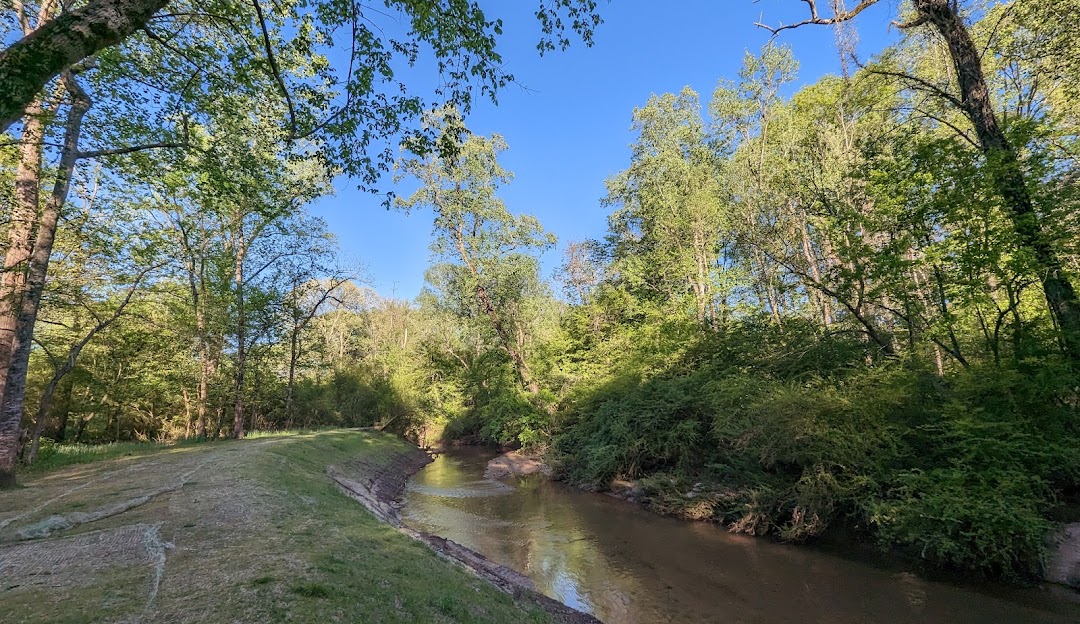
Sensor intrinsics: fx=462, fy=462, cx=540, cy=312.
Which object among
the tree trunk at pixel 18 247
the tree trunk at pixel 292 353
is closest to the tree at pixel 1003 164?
the tree trunk at pixel 18 247

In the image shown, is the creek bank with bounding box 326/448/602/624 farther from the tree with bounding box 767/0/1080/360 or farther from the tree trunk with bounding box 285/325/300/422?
the tree with bounding box 767/0/1080/360

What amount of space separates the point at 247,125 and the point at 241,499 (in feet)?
25.1

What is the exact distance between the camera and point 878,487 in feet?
32.5

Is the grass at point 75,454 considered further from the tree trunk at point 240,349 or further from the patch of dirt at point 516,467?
the patch of dirt at point 516,467

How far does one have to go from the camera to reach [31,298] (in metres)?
10.0

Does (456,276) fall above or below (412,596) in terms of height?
above

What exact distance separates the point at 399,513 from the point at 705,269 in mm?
19148

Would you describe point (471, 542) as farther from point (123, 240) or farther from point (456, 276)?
point (456, 276)

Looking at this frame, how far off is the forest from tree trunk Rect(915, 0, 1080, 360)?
0.15 feet

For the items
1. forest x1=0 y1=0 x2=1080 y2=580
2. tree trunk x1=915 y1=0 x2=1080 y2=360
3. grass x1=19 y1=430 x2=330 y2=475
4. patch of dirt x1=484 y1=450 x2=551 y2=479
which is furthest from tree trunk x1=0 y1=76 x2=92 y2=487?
patch of dirt x1=484 y1=450 x2=551 y2=479

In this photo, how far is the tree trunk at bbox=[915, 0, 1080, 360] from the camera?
311 inches

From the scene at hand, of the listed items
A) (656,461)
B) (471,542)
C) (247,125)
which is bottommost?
(471,542)

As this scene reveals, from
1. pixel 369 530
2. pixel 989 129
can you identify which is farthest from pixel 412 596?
pixel 989 129

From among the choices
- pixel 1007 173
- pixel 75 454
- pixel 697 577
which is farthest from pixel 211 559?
pixel 75 454
